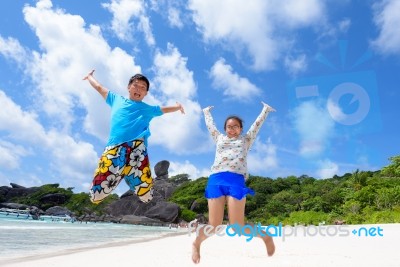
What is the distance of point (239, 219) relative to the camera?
4516mm

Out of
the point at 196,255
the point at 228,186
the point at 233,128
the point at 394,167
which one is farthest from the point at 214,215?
the point at 394,167

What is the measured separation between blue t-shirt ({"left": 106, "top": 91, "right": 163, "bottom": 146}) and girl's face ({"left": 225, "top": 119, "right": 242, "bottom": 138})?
888 mm

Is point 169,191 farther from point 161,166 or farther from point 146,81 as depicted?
point 146,81

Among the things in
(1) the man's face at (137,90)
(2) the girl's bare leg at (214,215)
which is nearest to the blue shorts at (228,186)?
(2) the girl's bare leg at (214,215)

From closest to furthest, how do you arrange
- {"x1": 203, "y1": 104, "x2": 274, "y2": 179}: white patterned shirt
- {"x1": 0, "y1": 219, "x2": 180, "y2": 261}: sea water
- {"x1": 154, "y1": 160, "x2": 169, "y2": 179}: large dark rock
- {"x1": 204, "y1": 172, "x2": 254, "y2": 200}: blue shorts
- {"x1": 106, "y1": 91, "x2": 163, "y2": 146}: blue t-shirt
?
1. {"x1": 204, "y1": 172, "x2": 254, "y2": 200}: blue shorts
2. {"x1": 203, "y1": 104, "x2": 274, "y2": 179}: white patterned shirt
3. {"x1": 106, "y1": 91, "x2": 163, "y2": 146}: blue t-shirt
4. {"x1": 0, "y1": 219, "x2": 180, "y2": 261}: sea water
5. {"x1": 154, "y1": 160, "x2": 169, "y2": 179}: large dark rock

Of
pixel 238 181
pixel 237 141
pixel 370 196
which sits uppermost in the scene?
pixel 370 196

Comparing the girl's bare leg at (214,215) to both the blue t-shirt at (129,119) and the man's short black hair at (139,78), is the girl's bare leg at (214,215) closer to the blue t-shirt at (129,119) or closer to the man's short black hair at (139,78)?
the blue t-shirt at (129,119)

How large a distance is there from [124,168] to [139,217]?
179 feet

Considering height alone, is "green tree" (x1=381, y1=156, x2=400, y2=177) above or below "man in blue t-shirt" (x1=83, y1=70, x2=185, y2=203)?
above

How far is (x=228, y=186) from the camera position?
4562 millimetres

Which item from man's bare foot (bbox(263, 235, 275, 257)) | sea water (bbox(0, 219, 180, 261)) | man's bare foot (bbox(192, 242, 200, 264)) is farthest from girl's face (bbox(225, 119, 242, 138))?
sea water (bbox(0, 219, 180, 261))

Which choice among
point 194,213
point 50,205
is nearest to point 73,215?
point 50,205

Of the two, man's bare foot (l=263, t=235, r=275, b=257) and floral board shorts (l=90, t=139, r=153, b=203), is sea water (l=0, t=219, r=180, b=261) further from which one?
man's bare foot (l=263, t=235, r=275, b=257)

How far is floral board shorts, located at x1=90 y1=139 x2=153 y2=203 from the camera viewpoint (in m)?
4.61
